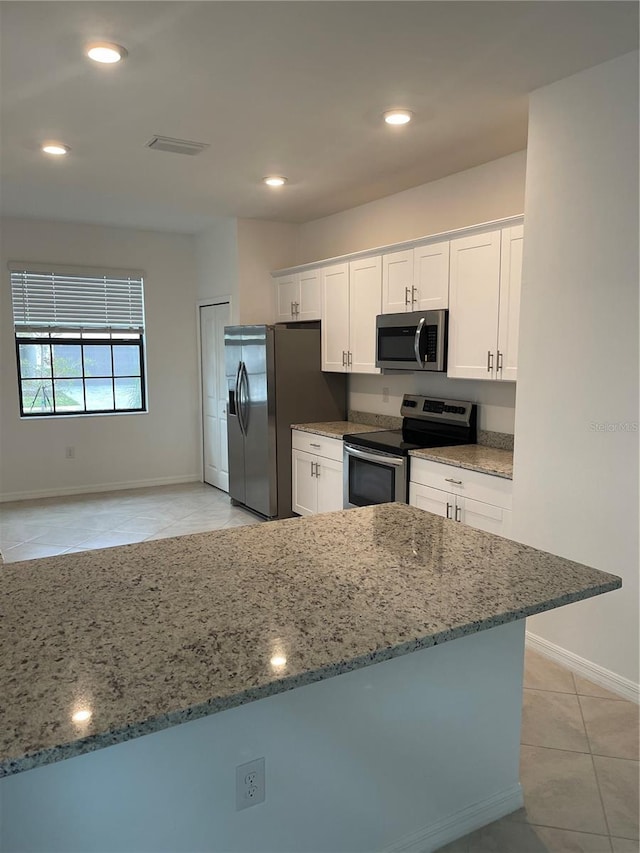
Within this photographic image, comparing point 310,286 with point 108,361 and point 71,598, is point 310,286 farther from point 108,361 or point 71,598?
point 71,598

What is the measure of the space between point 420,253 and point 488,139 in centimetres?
82

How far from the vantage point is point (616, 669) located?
8.71 feet

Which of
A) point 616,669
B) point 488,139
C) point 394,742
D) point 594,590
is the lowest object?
point 616,669

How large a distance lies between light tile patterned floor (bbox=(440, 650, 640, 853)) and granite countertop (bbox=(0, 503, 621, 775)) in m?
0.89

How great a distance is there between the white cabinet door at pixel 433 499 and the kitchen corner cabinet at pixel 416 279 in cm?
116

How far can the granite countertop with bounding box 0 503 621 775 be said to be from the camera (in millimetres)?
1031

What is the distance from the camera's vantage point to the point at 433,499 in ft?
11.8

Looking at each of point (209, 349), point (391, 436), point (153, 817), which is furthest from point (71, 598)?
point (209, 349)

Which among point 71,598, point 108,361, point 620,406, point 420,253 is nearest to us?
point 71,598

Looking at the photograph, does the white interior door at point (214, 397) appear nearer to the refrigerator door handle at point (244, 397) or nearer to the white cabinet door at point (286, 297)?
the white cabinet door at point (286, 297)

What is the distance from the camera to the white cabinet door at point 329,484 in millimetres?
4559

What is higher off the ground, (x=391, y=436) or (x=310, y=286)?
(x=310, y=286)

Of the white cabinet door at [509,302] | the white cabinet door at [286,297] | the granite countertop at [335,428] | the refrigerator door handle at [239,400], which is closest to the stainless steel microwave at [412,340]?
the white cabinet door at [509,302]

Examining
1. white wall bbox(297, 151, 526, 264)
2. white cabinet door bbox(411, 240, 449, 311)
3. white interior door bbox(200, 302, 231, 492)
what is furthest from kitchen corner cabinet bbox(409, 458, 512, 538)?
white interior door bbox(200, 302, 231, 492)
